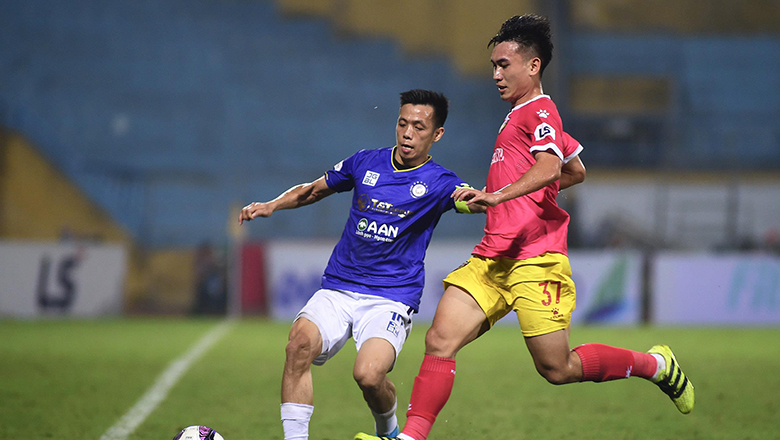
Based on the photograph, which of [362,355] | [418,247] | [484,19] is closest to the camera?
[362,355]

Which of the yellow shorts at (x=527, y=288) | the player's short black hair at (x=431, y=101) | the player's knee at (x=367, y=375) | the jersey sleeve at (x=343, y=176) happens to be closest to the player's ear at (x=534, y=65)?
the player's short black hair at (x=431, y=101)

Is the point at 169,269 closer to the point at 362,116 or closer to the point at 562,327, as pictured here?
the point at 362,116

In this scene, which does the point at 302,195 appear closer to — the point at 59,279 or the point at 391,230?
the point at 391,230

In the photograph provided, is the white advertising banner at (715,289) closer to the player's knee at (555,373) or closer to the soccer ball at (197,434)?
the player's knee at (555,373)

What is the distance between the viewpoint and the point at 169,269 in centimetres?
1731

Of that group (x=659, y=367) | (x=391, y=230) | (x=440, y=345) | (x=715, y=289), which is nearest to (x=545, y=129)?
(x=391, y=230)

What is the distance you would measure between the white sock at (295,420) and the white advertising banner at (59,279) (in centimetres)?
1111

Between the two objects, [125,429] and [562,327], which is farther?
[125,429]

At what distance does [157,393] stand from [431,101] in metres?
3.40

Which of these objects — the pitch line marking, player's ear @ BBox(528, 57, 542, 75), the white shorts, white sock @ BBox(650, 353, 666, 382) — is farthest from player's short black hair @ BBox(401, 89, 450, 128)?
the pitch line marking

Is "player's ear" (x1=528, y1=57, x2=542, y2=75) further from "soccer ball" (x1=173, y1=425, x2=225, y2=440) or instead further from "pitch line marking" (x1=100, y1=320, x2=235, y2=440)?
"pitch line marking" (x1=100, y1=320, x2=235, y2=440)

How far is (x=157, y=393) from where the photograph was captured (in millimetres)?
6508

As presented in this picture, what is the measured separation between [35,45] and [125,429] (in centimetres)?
1809

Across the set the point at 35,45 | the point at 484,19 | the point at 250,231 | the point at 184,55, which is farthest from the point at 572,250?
the point at 35,45
